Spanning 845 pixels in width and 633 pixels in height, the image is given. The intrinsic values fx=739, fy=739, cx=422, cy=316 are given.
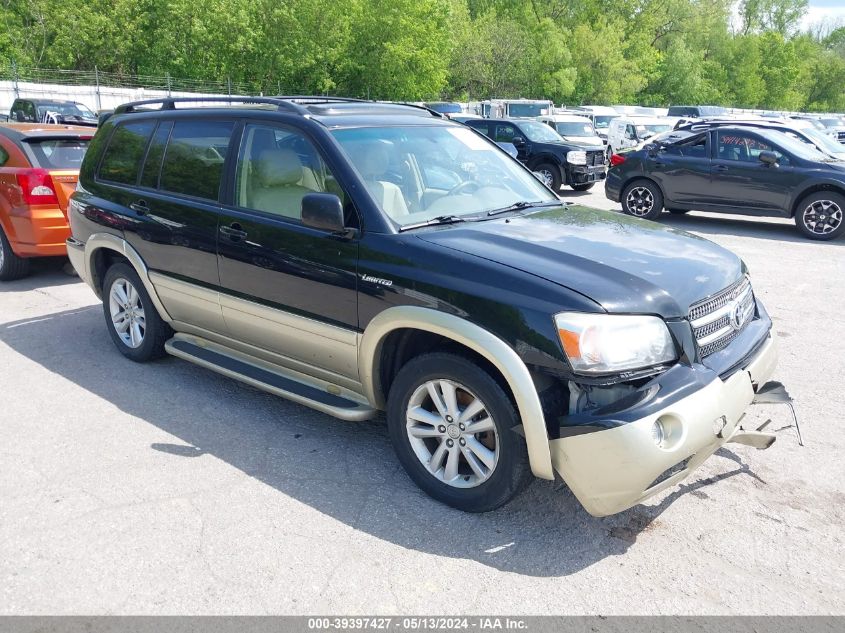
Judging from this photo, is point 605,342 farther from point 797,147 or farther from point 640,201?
point 640,201

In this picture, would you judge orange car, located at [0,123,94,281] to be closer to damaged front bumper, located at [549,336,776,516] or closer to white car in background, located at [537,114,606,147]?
damaged front bumper, located at [549,336,776,516]

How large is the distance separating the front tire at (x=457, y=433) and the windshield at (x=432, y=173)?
0.89 metres

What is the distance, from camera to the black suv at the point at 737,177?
37.4 ft

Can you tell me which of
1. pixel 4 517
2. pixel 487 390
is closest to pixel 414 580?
pixel 487 390

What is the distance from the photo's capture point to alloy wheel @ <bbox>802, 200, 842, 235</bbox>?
11.3 metres

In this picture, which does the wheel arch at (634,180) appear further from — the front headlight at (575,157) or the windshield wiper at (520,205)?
the windshield wiper at (520,205)

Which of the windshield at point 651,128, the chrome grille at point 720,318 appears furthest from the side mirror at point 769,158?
the windshield at point 651,128

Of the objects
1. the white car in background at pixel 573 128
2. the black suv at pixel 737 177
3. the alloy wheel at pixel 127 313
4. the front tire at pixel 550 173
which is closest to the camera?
the alloy wheel at pixel 127 313

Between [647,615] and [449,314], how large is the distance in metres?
1.50

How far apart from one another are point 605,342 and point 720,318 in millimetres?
833

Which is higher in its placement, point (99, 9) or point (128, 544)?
point (99, 9)

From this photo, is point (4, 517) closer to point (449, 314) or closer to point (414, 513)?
point (414, 513)

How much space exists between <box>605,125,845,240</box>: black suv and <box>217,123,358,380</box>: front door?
383 inches

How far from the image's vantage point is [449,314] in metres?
3.42
